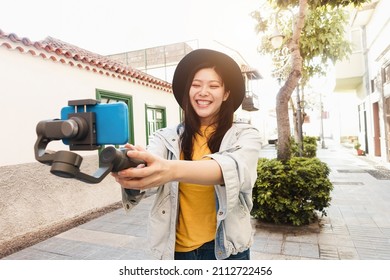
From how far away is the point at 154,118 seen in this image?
7.70 meters

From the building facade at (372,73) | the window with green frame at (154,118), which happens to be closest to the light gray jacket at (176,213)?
the window with green frame at (154,118)

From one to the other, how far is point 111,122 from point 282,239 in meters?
3.50

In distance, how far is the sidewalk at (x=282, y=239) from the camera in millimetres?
3256

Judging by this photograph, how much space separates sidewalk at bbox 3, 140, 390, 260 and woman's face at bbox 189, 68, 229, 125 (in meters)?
2.48

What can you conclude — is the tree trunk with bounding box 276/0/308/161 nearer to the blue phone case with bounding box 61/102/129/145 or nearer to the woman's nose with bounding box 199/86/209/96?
the woman's nose with bounding box 199/86/209/96

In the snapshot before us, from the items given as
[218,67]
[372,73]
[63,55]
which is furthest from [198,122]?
[372,73]

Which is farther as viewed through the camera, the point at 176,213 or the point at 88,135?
the point at 176,213

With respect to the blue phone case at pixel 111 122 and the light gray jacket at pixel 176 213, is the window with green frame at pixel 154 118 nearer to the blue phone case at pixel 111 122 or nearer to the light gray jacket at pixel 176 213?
the light gray jacket at pixel 176 213

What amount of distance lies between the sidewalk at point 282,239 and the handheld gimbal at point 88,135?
298cm

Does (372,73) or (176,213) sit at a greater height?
(372,73)

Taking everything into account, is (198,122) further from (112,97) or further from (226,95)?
(112,97)

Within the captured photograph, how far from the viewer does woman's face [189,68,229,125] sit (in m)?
1.32

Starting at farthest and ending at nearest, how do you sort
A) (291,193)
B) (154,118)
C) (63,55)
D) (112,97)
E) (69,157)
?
(154,118)
(112,97)
(63,55)
(291,193)
(69,157)

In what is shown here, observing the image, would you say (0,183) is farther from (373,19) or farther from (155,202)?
(373,19)
